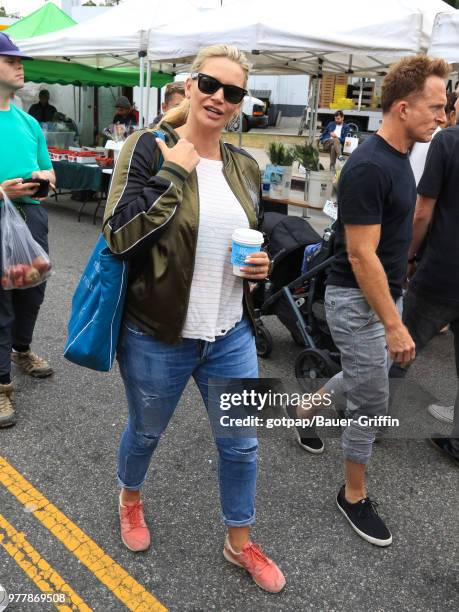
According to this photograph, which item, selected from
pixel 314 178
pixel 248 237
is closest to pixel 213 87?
pixel 248 237

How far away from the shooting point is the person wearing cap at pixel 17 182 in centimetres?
311

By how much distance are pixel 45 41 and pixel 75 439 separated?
7720mm

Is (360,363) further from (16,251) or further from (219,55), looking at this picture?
(16,251)

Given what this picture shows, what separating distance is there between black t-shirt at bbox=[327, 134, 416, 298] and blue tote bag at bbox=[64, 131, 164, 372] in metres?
0.77

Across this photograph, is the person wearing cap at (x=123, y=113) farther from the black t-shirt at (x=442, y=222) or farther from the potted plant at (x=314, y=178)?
the black t-shirt at (x=442, y=222)

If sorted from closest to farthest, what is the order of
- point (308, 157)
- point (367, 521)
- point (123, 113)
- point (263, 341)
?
point (367, 521), point (263, 341), point (308, 157), point (123, 113)

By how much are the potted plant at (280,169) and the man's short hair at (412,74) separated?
191 inches

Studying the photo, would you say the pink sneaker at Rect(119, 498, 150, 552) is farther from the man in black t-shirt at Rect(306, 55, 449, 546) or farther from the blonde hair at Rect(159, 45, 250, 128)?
the blonde hair at Rect(159, 45, 250, 128)

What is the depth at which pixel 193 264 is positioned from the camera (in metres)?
1.84

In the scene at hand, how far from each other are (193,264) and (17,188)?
1.69 m

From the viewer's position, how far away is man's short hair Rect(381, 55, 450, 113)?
2.15m

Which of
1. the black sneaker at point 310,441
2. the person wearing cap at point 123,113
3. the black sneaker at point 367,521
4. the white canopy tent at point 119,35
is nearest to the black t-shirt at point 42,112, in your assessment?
the person wearing cap at point 123,113

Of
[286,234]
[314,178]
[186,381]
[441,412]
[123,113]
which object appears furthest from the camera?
[123,113]

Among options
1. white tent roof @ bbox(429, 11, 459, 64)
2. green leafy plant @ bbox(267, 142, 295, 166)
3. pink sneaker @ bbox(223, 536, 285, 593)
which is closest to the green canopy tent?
green leafy plant @ bbox(267, 142, 295, 166)
